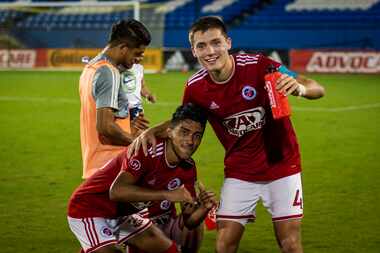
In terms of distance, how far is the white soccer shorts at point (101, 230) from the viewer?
5.53 metres

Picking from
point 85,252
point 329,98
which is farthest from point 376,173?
point 329,98

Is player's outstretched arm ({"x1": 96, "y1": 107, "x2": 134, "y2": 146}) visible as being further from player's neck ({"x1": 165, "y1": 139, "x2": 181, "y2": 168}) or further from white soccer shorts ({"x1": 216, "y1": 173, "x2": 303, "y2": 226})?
white soccer shorts ({"x1": 216, "y1": 173, "x2": 303, "y2": 226})

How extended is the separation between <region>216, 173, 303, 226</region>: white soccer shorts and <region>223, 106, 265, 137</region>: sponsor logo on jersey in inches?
15.4

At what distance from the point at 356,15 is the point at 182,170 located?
94.6 feet

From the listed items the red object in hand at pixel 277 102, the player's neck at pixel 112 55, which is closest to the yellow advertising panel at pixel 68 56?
the player's neck at pixel 112 55

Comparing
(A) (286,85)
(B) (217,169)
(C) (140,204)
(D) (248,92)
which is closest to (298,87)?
(A) (286,85)

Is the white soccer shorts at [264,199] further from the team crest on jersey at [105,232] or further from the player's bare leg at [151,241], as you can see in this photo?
the team crest on jersey at [105,232]

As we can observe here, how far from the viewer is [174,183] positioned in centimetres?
555

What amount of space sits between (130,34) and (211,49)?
876 millimetres

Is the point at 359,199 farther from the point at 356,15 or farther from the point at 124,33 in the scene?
the point at 356,15

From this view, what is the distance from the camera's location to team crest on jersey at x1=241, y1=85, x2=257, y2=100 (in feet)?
18.4

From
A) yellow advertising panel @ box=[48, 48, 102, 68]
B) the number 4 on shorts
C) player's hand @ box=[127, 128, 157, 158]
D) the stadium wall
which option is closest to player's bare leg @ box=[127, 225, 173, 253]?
player's hand @ box=[127, 128, 157, 158]

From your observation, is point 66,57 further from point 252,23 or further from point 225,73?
point 225,73

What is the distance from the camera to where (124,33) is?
616 centimetres
